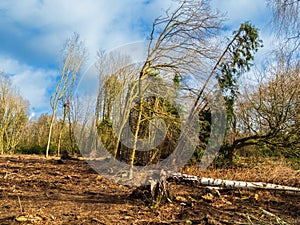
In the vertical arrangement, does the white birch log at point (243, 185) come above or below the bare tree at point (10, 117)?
below

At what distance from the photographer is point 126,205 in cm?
389

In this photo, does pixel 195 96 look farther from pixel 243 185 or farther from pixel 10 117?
pixel 10 117

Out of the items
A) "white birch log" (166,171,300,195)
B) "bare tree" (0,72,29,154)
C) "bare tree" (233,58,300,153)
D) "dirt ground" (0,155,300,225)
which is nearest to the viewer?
"dirt ground" (0,155,300,225)

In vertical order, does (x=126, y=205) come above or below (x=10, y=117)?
below

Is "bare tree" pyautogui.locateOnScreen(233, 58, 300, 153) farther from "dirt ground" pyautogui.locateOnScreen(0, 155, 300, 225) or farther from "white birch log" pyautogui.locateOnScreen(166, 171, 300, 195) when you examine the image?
"white birch log" pyautogui.locateOnScreen(166, 171, 300, 195)

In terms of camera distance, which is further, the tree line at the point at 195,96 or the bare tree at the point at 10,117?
the bare tree at the point at 10,117

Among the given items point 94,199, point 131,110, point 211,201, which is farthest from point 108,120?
point 211,201

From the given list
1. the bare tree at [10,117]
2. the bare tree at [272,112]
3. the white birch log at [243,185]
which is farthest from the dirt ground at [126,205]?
the bare tree at [10,117]

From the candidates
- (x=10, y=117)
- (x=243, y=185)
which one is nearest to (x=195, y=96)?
(x=243, y=185)

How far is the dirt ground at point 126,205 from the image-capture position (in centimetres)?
316

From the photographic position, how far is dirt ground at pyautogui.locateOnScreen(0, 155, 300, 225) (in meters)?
3.16

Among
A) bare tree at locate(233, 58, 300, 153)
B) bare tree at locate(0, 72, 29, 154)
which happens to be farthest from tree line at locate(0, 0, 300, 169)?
bare tree at locate(0, 72, 29, 154)

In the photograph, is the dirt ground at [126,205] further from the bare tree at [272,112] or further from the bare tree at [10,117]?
the bare tree at [10,117]

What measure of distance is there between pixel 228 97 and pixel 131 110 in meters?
3.21
